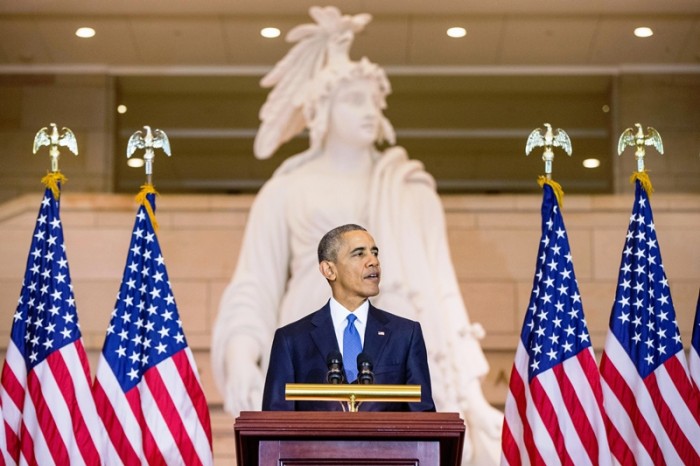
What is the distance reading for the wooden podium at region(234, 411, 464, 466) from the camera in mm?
4832

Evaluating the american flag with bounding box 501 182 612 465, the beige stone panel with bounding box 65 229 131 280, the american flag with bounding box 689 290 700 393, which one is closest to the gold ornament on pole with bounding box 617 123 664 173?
the american flag with bounding box 501 182 612 465

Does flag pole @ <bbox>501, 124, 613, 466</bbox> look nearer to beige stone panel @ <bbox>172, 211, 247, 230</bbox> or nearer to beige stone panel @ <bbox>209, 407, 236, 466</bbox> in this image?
beige stone panel @ <bbox>209, 407, 236, 466</bbox>

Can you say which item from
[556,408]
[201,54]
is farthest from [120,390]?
[201,54]

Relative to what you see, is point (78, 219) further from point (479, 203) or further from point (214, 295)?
point (479, 203)

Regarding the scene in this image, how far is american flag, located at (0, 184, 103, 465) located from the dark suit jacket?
1.85 meters

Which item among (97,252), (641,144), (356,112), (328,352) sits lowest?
(328,352)

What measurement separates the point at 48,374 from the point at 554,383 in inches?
84.8

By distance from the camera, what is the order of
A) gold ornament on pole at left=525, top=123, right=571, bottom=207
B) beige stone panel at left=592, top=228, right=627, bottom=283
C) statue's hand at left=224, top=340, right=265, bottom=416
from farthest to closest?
beige stone panel at left=592, top=228, right=627, bottom=283 → statue's hand at left=224, top=340, right=265, bottom=416 → gold ornament on pole at left=525, top=123, right=571, bottom=207

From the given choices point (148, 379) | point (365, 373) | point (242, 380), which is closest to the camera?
point (365, 373)

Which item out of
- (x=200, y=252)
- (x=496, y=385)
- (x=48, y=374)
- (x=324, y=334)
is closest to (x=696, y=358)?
(x=324, y=334)

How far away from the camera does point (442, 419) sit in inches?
191

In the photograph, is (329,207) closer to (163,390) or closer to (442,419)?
(163,390)

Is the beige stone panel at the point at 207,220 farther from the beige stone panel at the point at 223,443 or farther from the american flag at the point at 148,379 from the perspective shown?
the american flag at the point at 148,379

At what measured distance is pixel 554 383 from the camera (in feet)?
23.4
